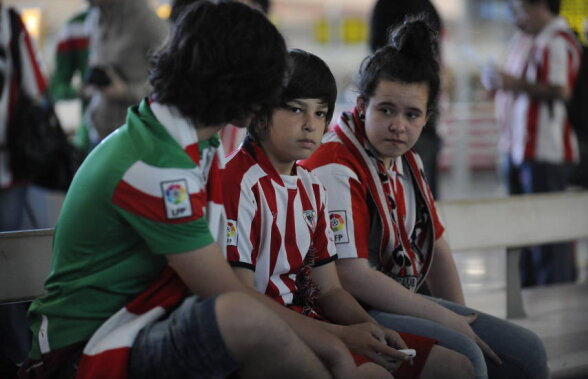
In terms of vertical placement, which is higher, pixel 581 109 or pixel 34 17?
pixel 34 17

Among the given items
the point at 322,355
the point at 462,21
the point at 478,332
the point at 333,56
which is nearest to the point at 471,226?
the point at 478,332

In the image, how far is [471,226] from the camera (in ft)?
13.4

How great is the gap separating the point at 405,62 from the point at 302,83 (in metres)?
0.50

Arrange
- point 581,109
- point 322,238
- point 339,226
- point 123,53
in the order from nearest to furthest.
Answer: point 322,238 → point 339,226 → point 123,53 → point 581,109

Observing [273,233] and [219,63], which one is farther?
[273,233]

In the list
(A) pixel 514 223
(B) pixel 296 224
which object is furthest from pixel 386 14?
(B) pixel 296 224

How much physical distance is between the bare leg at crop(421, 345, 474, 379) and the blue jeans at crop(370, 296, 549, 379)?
127mm

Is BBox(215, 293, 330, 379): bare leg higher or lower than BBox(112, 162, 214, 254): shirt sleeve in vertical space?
lower

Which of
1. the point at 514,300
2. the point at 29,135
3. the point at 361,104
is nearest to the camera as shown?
the point at 361,104

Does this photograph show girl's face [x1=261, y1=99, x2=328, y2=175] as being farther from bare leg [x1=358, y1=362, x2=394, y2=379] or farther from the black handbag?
the black handbag

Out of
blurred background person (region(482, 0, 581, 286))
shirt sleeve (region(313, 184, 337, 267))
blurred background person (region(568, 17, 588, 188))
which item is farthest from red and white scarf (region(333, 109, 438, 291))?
blurred background person (region(568, 17, 588, 188))

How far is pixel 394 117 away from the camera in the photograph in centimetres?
279

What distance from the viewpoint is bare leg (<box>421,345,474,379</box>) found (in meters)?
2.37

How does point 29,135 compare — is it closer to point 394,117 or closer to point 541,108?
point 394,117
